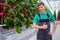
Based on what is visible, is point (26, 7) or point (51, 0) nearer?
point (26, 7)

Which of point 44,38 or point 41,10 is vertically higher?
point 41,10

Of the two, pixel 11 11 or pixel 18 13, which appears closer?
pixel 11 11

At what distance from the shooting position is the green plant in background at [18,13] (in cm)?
622

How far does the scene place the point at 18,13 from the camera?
6.27 meters

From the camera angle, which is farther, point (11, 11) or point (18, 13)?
point (18, 13)

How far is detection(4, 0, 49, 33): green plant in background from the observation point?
622cm

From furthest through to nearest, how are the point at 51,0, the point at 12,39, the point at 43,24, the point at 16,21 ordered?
the point at 51,0
the point at 12,39
the point at 16,21
the point at 43,24

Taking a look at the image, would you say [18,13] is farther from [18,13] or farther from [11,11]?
[11,11]

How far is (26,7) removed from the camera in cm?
643

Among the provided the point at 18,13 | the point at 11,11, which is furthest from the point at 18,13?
the point at 11,11

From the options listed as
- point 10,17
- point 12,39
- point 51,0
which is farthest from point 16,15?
point 51,0

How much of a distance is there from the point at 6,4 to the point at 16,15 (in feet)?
1.34

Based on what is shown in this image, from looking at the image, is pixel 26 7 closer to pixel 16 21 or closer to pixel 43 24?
pixel 16 21

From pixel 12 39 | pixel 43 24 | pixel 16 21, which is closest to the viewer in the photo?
pixel 43 24
